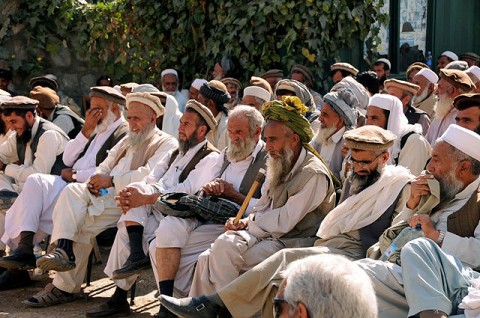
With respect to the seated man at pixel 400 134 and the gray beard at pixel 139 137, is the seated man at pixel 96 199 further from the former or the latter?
the seated man at pixel 400 134

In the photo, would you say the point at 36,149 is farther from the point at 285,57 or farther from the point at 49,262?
the point at 285,57

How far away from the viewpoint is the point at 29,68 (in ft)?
40.8

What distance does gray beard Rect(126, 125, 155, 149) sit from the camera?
24.7 ft

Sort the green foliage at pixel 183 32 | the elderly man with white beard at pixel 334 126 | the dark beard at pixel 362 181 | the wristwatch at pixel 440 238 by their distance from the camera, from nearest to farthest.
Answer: the wristwatch at pixel 440 238
the dark beard at pixel 362 181
the elderly man with white beard at pixel 334 126
the green foliage at pixel 183 32

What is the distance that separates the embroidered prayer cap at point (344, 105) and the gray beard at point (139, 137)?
1.49m

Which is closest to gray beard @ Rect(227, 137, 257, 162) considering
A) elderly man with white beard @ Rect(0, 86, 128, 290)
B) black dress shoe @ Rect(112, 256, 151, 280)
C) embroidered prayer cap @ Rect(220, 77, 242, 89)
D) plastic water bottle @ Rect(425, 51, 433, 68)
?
black dress shoe @ Rect(112, 256, 151, 280)

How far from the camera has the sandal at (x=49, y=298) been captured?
23.7ft

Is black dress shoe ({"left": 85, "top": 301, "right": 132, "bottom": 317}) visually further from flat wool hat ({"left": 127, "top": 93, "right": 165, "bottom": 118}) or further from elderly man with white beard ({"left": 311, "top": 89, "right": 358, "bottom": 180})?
elderly man with white beard ({"left": 311, "top": 89, "right": 358, "bottom": 180})

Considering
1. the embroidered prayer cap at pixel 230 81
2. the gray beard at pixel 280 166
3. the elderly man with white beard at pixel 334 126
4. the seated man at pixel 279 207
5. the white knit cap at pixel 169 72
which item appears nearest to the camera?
the seated man at pixel 279 207

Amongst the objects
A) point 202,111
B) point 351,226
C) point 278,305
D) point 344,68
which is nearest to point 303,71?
point 344,68

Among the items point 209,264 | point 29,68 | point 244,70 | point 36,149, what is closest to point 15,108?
point 36,149

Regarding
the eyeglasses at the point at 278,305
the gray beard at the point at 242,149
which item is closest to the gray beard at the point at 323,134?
the gray beard at the point at 242,149

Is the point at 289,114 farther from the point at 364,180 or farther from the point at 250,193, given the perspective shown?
the point at 364,180

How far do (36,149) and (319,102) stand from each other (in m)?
3.14
